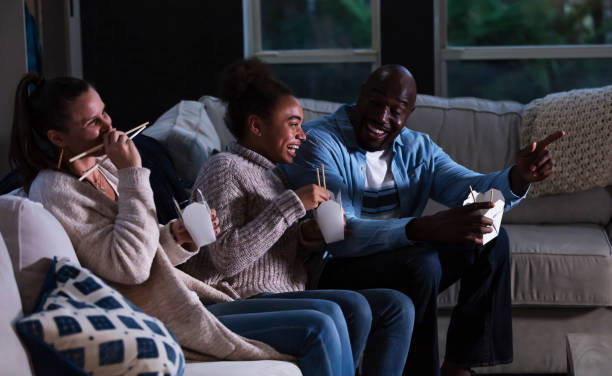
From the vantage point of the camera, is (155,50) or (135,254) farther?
(155,50)

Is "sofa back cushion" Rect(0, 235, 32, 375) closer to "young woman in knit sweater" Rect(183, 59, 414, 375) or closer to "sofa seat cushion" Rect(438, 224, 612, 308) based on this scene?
"young woman in knit sweater" Rect(183, 59, 414, 375)

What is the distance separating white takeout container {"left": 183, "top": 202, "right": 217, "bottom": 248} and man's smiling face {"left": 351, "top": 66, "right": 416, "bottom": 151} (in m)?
0.82

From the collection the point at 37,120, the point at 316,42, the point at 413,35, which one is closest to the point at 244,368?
the point at 37,120

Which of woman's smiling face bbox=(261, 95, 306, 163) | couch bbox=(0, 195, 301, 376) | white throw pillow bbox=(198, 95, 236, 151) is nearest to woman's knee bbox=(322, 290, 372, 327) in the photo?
couch bbox=(0, 195, 301, 376)

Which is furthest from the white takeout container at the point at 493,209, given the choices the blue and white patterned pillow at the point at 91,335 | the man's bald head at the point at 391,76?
the blue and white patterned pillow at the point at 91,335

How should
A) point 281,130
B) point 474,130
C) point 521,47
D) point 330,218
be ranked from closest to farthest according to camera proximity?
point 330,218 < point 281,130 < point 474,130 < point 521,47

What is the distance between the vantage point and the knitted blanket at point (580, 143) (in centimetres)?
299

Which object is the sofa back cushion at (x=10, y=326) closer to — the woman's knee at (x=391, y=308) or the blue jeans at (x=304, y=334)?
the blue jeans at (x=304, y=334)

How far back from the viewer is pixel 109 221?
5.28 ft

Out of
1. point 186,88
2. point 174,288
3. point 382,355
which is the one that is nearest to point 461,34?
point 186,88

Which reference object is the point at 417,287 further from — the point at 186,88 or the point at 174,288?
the point at 186,88

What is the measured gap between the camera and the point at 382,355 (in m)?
1.93

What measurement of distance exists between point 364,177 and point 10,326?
1.33 m

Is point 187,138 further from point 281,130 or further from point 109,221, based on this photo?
point 109,221
